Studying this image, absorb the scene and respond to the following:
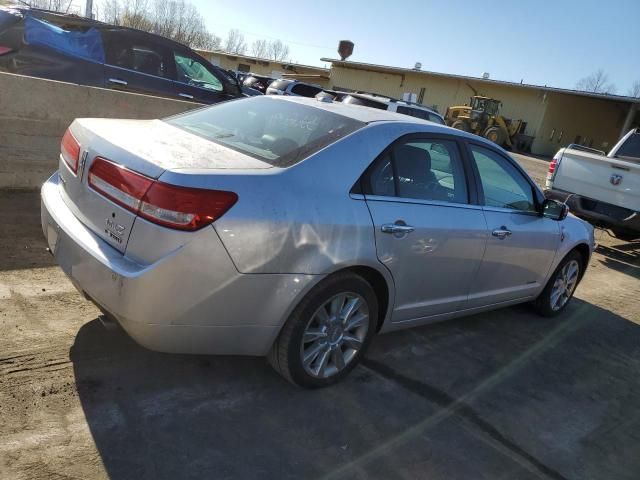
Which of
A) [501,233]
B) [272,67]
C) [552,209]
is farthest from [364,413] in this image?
[272,67]

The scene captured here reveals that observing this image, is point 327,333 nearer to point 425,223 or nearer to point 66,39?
point 425,223

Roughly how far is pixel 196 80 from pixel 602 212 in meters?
6.56

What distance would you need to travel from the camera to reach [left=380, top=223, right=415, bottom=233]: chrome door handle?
3.17 meters

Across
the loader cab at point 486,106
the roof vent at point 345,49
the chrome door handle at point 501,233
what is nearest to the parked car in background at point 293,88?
the chrome door handle at point 501,233

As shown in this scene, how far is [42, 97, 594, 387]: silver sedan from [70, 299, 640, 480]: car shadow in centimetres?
30

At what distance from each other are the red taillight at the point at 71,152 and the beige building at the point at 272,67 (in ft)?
141

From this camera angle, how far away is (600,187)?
8.41 metres

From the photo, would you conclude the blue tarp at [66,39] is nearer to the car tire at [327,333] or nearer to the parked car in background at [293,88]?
the car tire at [327,333]

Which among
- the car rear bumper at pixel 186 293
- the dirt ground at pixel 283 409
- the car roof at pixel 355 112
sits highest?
the car roof at pixel 355 112

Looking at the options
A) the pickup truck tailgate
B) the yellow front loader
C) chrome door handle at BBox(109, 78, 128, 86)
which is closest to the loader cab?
the yellow front loader

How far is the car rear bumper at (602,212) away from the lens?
314 inches

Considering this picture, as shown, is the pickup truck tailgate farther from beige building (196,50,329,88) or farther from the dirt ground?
beige building (196,50,329,88)

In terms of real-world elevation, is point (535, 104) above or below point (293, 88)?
above

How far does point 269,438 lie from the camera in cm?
279
